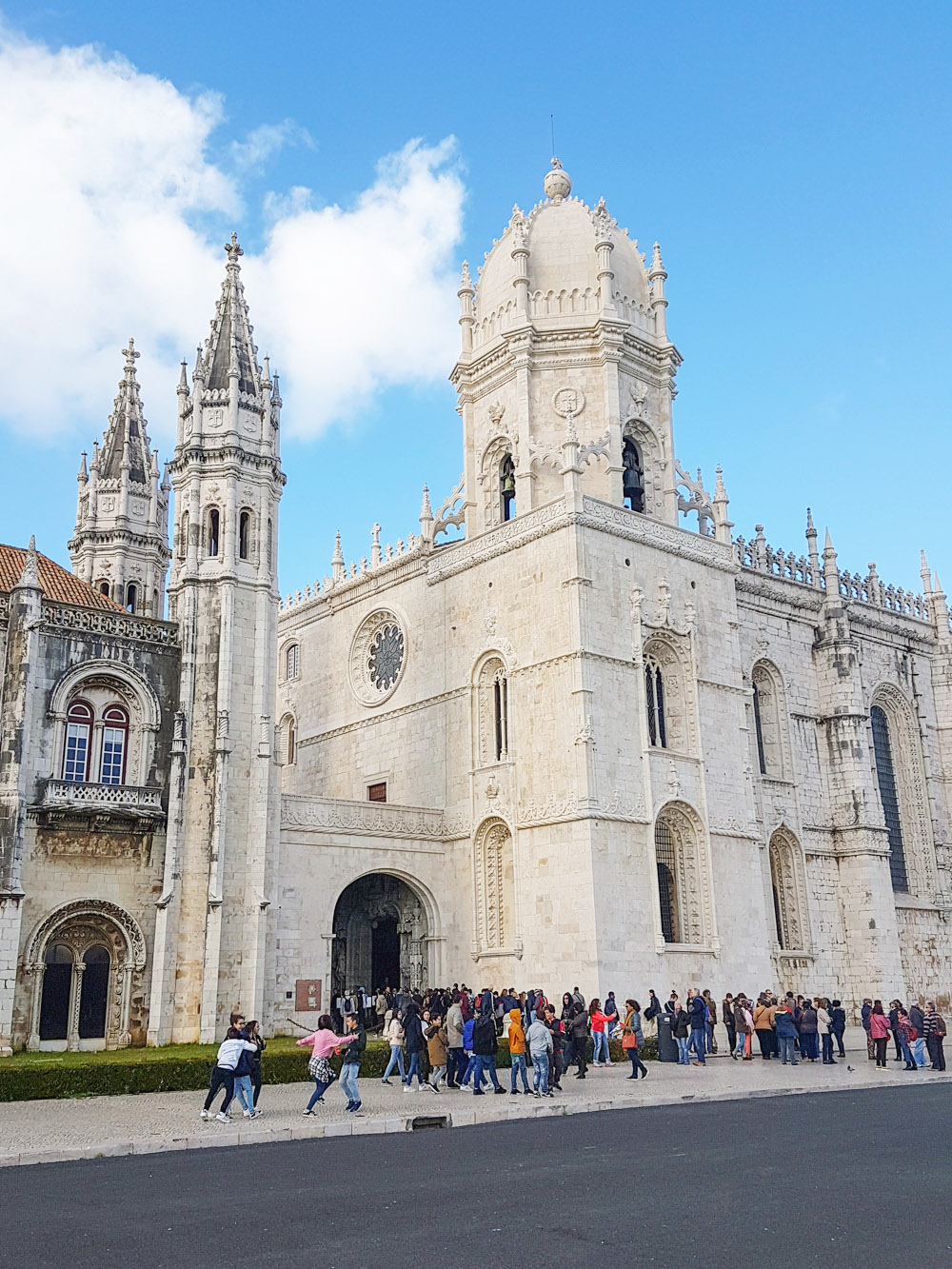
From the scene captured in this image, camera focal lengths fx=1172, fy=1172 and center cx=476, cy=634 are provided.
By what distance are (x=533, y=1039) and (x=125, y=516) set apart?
90.4 feet

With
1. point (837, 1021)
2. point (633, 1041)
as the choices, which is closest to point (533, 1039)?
point (633, 1041)

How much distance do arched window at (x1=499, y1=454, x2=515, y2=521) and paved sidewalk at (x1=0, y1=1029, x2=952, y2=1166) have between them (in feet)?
62.3

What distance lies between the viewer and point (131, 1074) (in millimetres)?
20891

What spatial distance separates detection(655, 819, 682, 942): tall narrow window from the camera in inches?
1316

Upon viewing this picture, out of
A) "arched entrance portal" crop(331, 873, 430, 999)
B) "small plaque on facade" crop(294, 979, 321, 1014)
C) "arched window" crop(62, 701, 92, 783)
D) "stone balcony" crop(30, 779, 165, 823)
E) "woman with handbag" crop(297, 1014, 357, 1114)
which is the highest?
"arched window" crop(62, 701, 92, 783)

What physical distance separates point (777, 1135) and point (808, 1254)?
6.74 metres

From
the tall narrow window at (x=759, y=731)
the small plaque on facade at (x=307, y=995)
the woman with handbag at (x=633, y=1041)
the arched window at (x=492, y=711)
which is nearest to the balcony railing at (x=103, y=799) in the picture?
the small plaque on facade at (x=307, y=995)

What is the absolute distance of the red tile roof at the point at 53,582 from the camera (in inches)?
1264

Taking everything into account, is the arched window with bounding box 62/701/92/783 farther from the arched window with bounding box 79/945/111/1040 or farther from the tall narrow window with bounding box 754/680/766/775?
the tall narrow window with bounding box 754/680/766/775

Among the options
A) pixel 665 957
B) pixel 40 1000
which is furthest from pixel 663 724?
pixel 40 1000

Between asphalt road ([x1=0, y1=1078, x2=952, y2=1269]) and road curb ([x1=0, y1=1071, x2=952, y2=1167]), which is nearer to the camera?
asphalt road ([x1=0, y1=1078, x2=952, y2=1269])

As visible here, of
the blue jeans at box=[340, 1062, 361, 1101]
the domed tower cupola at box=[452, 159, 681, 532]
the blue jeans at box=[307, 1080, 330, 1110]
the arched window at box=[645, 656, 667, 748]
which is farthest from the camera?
the domed tower cupola at box=[452, 159, 681, 532]

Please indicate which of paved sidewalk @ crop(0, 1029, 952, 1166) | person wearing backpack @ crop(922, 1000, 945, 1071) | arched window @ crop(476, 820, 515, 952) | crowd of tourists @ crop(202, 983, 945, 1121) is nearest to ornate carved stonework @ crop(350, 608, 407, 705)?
arched window @ crop(476, 820, 515, 952)

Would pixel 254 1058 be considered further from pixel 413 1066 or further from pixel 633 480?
pixel 633 480
